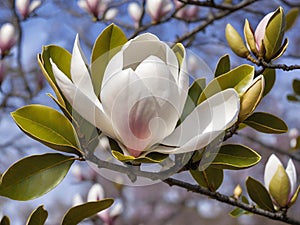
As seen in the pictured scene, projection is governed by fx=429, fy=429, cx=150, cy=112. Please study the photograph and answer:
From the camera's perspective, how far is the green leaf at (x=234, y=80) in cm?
49

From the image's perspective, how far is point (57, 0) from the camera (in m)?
2.66

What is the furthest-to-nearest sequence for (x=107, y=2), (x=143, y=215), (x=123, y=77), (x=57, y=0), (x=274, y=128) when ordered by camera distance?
1. (x=143, y=215)
2. (x=57, y=0)
3. (x=107, y=2)
4. (x=274, y=128)
5. (x=123, y=77)

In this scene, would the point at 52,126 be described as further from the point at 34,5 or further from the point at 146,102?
the point at 34,5

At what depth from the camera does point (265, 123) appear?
58 centimetres

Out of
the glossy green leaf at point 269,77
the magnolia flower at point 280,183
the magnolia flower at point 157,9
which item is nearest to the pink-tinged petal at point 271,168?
the magnolia flower at point 280,183

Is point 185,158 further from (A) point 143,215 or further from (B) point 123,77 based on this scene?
(A) point 143,215

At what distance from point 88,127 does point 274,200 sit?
35cm

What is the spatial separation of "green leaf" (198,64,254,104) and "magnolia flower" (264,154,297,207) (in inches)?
8.1

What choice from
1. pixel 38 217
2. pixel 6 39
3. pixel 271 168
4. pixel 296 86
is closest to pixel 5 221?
pixel 38 217

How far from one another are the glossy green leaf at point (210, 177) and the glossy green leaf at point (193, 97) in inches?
5.8

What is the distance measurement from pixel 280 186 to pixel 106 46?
0.35 meters

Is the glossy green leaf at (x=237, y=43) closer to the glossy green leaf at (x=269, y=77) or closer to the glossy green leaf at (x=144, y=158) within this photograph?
the glossy green leaf at (x=269, y=77)

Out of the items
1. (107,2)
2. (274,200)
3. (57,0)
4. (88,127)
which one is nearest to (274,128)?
(274,200)

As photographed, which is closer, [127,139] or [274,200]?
[127,139]
